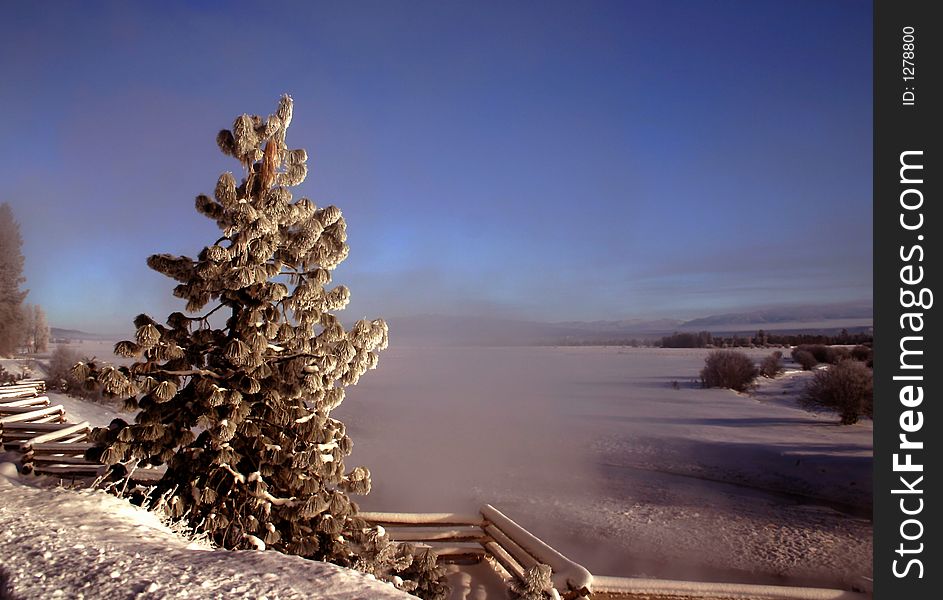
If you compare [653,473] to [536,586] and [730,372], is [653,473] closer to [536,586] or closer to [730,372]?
[536,586]

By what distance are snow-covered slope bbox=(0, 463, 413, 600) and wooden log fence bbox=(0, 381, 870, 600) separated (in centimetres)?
197

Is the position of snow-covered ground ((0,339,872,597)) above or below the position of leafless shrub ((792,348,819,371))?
below

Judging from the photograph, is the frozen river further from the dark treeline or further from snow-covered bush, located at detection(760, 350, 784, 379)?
the dark treeline

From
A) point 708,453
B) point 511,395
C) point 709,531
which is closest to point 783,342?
point 511,395

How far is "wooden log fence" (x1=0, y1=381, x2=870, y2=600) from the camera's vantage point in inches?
218

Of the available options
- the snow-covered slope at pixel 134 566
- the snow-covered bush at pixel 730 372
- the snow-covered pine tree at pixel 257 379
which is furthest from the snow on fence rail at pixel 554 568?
the snow-covered bush at pixel 730 372

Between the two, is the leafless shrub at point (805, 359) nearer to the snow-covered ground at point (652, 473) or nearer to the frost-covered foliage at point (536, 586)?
the snow-covered ground at point (652, 473)

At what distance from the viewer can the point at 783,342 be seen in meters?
56.5

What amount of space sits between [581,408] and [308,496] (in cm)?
2559

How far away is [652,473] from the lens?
17516 mm

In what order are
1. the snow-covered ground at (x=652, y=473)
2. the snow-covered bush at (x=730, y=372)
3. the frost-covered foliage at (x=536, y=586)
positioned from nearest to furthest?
the frost-covered foliage at (x=536, y=586) < the snow-covered ground at (x=652, y=473) < the snow-covered bush at (x=730, y=372)

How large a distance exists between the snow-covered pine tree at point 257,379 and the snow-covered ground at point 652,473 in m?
1.24

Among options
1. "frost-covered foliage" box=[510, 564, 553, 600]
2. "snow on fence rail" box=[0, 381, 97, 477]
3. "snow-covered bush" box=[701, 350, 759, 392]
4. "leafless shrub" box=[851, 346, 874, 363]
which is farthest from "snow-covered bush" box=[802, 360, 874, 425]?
"snow on fence rail" box=[0, 381, 97, 477]

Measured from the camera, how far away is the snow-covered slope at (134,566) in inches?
128
